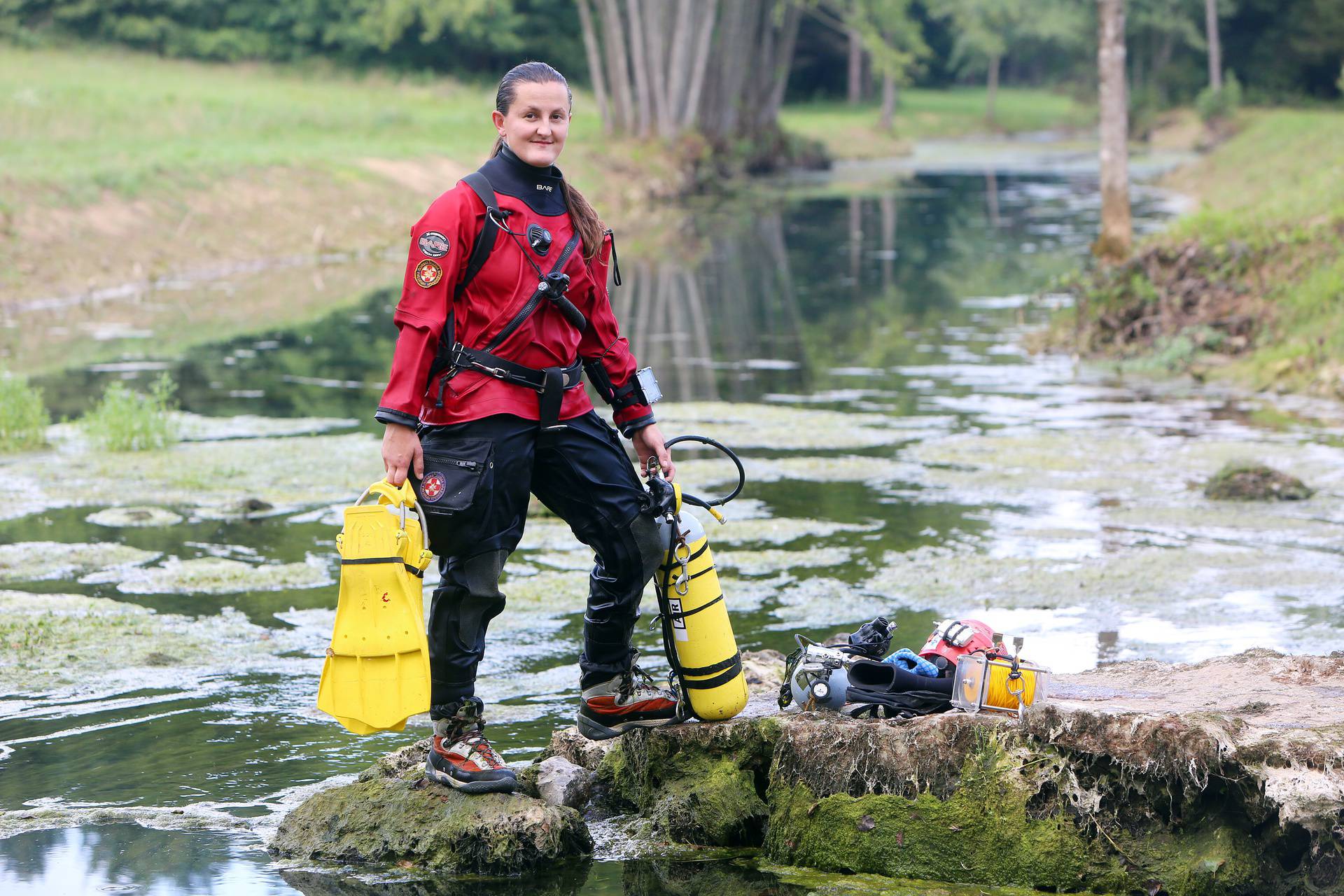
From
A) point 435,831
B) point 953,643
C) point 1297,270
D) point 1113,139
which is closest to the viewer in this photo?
point 435,831

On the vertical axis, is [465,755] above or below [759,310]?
below

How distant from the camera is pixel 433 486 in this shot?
4.99 m

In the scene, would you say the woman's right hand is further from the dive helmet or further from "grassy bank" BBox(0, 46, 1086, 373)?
"grassy bank" BBox(0, 46, 1086, 373)

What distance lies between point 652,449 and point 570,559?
165 inches

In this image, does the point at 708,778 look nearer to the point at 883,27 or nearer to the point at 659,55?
the point at 659,55

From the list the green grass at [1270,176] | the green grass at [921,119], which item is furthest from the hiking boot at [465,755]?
the green grass at [921,119]

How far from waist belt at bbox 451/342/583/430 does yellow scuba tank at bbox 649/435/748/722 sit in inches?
17.1

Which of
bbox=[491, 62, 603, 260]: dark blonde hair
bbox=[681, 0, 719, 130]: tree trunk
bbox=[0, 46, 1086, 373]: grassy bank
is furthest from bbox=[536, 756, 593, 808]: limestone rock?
bbox=[681, 0, 719, 130]: tree trunk

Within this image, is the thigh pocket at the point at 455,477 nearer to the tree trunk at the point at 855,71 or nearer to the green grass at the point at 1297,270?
the green grass at the point at 1297,270

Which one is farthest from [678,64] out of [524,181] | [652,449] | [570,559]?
[524,181]

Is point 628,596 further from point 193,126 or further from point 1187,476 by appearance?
point 193,126

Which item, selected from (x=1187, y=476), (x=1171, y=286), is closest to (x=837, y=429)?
(x=1187, y=476)

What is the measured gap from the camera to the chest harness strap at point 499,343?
5020mm

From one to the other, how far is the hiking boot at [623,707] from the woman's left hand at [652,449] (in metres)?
0.68
